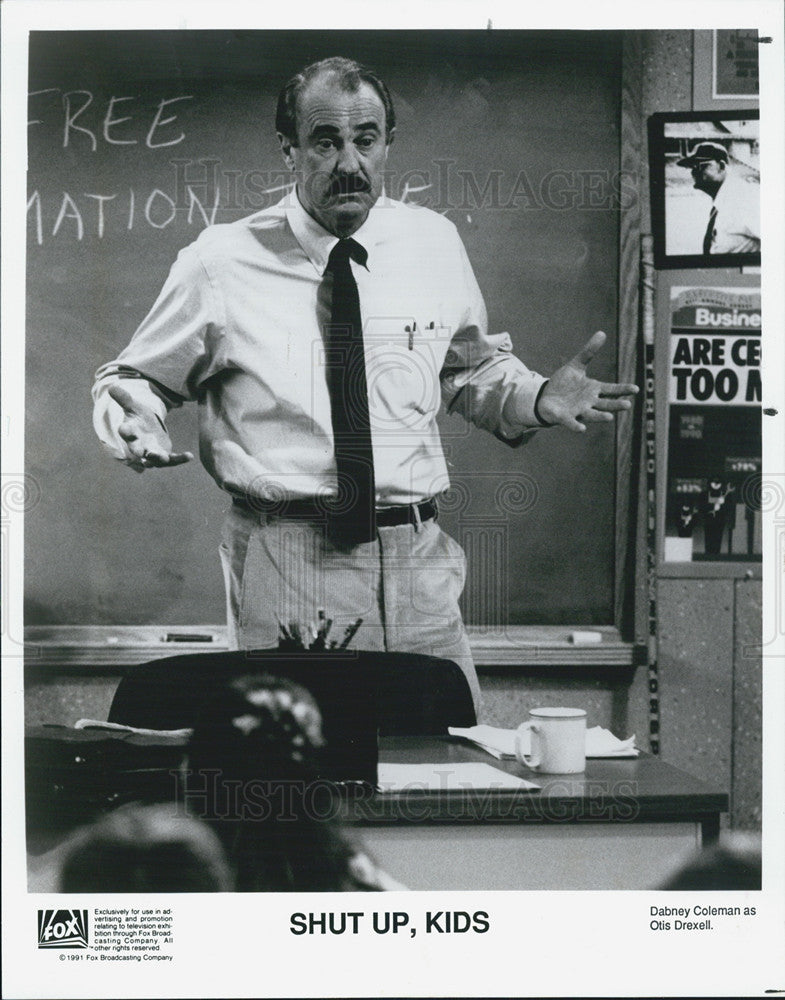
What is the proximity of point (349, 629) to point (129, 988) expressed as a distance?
62cm

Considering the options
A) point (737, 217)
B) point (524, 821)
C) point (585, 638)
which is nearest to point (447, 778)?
point (524, 821)

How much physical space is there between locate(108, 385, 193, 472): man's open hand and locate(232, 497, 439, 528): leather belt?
133mm

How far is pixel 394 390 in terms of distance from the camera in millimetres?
1818

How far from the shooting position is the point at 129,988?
167 cm

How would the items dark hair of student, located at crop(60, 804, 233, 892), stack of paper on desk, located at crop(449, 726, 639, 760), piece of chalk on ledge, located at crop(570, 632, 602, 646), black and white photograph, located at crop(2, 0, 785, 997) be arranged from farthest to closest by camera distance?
piece of chalk on ledge, located at crop(570, 632, 602, 646)
black and white photograph, located at crop(2, 0, 785, 997)
dark hair of student, located at crop(60, 804, 233, 892)
stack of paper on desk, located at crop(449, 726, 639, 760)

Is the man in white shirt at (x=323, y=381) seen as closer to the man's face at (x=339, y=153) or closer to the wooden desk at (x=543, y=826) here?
the man's face at (x=339, y=153)

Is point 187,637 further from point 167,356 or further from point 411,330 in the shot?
point 411,330

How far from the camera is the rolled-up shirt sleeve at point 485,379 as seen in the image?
1855mm

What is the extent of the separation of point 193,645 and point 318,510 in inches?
12.1

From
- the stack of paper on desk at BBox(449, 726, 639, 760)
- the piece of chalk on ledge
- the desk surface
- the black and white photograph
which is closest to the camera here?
the desk surface

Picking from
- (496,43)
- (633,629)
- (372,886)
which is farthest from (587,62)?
(372,886)

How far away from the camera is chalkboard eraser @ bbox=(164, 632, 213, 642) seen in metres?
1.87

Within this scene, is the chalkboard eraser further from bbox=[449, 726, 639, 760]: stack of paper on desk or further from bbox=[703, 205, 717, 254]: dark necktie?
bbox=[703, 205, 717, 254]: dark necktie

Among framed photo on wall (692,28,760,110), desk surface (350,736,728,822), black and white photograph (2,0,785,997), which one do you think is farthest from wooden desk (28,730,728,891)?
framed photo on wall (692,28,760,110)
